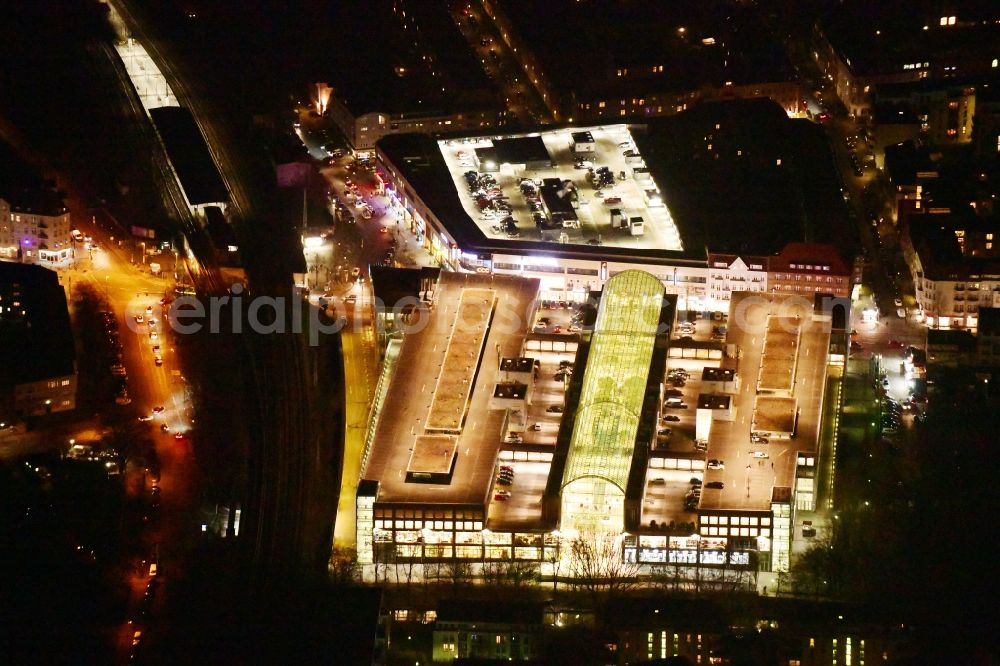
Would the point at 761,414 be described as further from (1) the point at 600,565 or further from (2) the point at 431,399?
(2) the point at 431,399

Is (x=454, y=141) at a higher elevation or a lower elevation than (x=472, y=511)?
higher

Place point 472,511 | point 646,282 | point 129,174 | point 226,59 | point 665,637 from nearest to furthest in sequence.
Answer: point 665,637
point 472,511
point 646,282
point 129,174
point 226,59

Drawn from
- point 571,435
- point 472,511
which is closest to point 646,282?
point 571,435

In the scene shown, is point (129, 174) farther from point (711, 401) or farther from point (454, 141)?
point (711, 401)

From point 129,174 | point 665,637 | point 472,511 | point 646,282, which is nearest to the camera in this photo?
point 665,637

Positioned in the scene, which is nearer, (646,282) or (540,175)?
(646,282)

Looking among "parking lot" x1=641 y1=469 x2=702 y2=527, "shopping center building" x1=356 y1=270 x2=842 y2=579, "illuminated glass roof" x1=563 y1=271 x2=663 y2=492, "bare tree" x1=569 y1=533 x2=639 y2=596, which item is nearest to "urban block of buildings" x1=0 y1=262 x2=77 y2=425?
"shopping center building" x1=356 y1=270 x2=842 y2=579

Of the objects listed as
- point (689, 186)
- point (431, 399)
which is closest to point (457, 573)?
point (431, 399)
